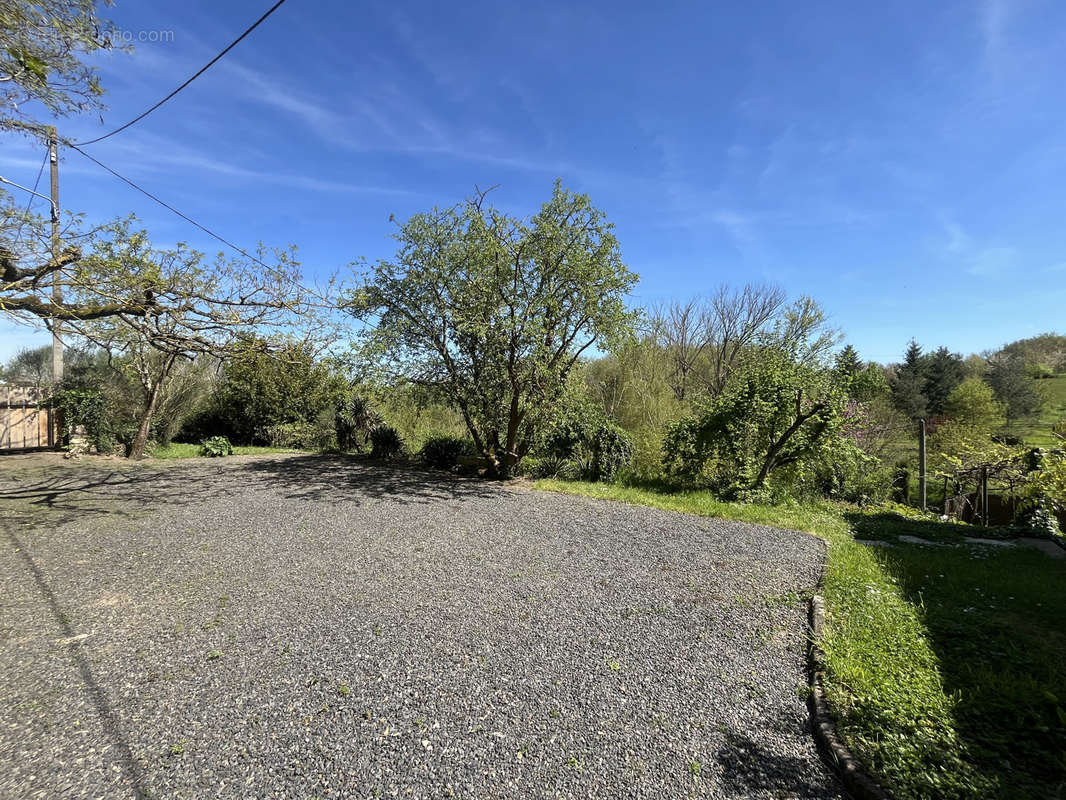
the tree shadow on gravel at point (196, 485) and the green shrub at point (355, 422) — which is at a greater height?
the green shrub at point (355, 422)

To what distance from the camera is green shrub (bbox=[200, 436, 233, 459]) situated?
10.7m

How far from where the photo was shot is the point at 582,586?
362 cm

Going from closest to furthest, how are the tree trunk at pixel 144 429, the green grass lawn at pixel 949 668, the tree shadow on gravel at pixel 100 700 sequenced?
→ 1. the tree shadow on gravel at pixel 100 700
2. the green grass lawn at pixel 949 668
3. the tree trunk at pixel 144 429

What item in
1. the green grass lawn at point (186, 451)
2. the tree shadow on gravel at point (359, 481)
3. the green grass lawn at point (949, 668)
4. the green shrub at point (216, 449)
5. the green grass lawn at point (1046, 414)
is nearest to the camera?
the green grass lawn at point (949, 668)

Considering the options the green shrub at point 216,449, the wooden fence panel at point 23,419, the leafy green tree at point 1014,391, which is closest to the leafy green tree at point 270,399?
the green shrub at point 216,449

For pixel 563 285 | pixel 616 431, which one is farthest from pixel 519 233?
pixel 616 431

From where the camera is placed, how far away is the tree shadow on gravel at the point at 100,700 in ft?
5.54

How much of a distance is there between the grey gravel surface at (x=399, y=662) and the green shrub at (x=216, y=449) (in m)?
5.83

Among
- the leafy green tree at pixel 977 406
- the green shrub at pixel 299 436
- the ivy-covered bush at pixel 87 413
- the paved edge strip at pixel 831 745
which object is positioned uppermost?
the leafy green tree at pixel 977 406

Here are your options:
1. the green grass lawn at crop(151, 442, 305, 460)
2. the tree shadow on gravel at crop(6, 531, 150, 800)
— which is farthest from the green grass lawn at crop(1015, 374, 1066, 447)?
the green grass lawn at crop(151, 442, 305, 460)

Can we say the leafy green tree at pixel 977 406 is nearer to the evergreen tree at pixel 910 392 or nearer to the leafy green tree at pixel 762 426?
the evergreen tree at pixel 910 392

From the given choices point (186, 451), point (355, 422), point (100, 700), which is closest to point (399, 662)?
point (100, 700)

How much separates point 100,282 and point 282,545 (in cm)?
325

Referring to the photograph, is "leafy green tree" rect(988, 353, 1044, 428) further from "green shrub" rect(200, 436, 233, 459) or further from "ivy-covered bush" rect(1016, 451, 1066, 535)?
"green shrub" rect(200, 436, 233, 459)
